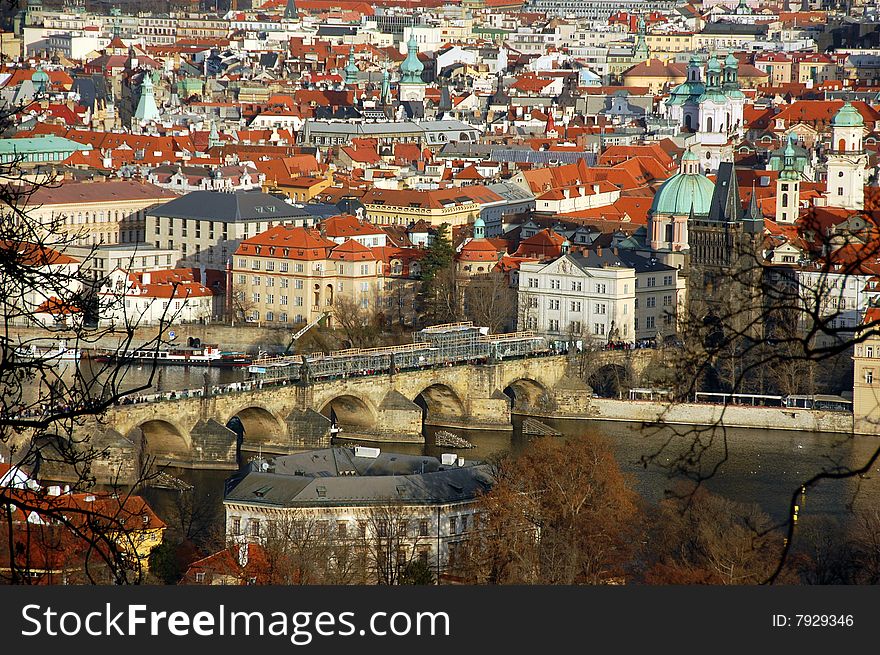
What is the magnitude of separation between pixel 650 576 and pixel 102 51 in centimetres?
8572

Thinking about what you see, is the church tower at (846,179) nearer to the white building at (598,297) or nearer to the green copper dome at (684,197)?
the green copper dome at (684,197)

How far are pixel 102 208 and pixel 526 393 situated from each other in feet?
50.0

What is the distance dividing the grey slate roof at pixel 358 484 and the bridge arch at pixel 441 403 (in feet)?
29.4

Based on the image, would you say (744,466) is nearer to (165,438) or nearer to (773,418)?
(773,418)

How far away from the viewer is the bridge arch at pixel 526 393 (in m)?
32.6

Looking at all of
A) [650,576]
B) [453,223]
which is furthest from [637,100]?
[650,576]

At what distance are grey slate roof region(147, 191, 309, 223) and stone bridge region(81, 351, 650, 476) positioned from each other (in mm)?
11450

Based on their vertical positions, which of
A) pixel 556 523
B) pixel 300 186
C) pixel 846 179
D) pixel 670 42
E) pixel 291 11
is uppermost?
pixel 291 11

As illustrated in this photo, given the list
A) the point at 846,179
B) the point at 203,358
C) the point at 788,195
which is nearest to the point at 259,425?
the point at 203,358

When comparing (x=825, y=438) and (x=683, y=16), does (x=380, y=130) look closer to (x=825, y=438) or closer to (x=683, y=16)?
(x=825, y=438)

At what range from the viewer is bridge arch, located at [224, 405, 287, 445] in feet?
96.4

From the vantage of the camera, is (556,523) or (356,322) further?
(356,322)

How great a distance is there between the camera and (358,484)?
21.3m

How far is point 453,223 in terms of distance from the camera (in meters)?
48.2
